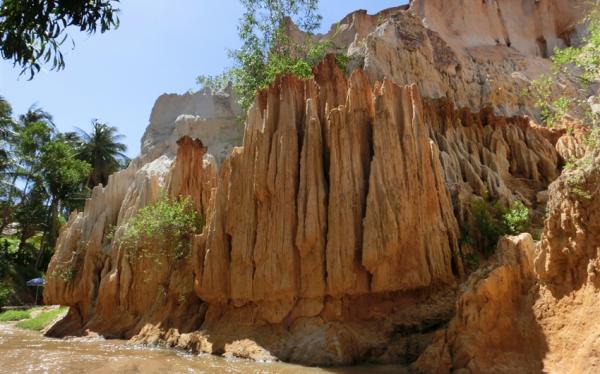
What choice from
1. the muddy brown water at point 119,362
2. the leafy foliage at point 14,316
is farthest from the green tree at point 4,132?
the muddy brown water at point 119,362

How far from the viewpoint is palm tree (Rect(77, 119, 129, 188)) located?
4728 centimetres

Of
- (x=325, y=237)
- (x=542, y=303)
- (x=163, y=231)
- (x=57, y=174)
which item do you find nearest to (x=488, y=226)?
(x=325, y=237)

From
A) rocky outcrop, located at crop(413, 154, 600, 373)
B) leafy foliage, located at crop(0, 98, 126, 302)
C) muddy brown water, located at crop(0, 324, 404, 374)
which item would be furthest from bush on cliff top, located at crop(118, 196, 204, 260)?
leafy foliage, located at crop(0, 98, 126, 302)

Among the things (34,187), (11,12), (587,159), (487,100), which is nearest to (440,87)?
(487,100)

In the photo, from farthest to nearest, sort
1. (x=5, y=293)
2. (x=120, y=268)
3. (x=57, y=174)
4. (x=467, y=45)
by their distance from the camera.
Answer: (x=467, y=45) < (x=57, y=174) < (x=5, y=293) < (x=120, y=268)

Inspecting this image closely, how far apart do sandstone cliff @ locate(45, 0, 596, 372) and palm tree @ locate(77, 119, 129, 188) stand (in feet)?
90.9

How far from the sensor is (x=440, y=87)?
2677 cm

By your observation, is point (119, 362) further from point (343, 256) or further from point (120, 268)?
point (120, 268)

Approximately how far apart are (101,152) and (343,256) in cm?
4161

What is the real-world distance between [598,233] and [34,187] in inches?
1597

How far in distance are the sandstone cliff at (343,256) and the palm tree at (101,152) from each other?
1090 inches

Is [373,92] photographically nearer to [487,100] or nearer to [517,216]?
[517,216]

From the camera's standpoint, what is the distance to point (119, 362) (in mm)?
12094

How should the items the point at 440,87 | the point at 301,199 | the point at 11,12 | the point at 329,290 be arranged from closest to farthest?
1. the point at 11,12
2. the point at 329,290
3. the point at 301,199
4. the point at 440,87
